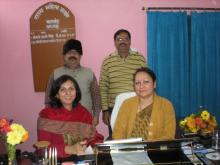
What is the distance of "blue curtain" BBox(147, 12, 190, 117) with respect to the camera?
4473mm

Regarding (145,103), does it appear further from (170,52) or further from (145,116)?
(170,52)

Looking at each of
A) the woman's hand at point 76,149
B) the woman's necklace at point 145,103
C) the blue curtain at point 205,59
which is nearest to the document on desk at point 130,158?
the woman's hand at point 76,149

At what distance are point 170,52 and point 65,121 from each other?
95.5 inches

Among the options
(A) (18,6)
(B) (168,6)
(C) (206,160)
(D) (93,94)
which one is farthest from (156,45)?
(C) (206,160)

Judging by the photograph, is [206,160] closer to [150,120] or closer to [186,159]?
[186,159]

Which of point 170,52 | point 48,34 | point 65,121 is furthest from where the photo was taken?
point 170,52

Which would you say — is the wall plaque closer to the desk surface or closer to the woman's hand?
the woman's hand

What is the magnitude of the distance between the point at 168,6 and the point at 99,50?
1170 mm

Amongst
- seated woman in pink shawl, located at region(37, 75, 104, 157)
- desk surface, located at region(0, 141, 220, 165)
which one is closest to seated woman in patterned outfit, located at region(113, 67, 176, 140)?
seated woman in pink shawl, located at region(37, 75, 104, 157)

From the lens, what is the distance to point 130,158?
192cm

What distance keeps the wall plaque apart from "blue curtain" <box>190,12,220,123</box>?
5.78 ft

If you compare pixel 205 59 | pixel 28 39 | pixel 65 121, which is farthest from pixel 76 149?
pixel 205 59

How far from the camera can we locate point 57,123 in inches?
100

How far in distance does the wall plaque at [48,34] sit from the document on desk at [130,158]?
2.69 meters
